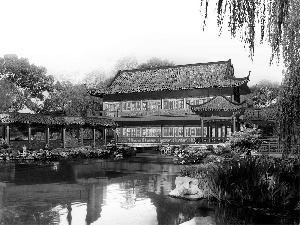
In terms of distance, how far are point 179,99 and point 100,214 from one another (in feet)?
115

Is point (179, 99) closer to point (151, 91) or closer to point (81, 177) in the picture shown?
point (151, 91)

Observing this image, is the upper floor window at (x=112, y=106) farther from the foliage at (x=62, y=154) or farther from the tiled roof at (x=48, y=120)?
the foliage at (x=62, y=154)

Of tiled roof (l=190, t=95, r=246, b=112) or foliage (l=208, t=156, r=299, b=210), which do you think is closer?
foliage (l=208, t=156, r=299, b=210)

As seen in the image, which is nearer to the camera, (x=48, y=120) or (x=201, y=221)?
(x=201, y=221)

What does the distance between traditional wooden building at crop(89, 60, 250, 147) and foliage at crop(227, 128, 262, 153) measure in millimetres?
16184

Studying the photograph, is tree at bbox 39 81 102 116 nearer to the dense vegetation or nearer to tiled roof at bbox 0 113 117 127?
tiled roof at bbox 0 113 117 127

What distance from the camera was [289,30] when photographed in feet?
23.2

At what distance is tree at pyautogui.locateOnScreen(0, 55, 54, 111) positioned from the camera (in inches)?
1820

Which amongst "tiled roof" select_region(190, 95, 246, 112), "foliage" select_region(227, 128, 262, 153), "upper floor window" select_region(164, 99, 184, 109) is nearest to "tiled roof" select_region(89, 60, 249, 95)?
"upper floor window" select_region(164, 99, 184, 109)

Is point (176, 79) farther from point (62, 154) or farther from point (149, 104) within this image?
point (62, 154)

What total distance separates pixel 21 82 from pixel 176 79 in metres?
19.3

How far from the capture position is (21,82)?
47906 millimetres

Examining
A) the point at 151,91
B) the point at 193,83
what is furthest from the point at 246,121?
the point at 151,91

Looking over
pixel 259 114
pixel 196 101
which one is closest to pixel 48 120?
pixel 196 101
